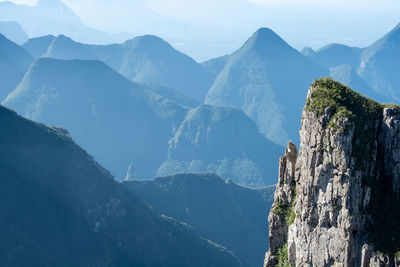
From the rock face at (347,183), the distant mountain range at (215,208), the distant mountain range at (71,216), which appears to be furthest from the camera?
the distant mountain range at (215,208)

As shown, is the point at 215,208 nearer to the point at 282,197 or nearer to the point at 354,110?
the point at 282,197

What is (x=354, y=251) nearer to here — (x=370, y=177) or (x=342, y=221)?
(x=342, y=221)

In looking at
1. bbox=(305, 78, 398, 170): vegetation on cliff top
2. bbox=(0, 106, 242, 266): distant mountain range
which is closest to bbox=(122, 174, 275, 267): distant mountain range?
bbox=(0, 106, 242, 266): distant mountain range

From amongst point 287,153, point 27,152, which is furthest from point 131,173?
point 287,153

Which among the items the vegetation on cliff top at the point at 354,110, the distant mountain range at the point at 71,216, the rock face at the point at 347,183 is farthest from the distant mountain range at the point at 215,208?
the vegetation on cliff top at the point at 354,110

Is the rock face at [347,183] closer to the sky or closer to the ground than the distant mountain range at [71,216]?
closer to the ground

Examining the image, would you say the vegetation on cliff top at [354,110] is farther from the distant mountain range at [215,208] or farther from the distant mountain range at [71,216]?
the distant mountain range at [215,208]

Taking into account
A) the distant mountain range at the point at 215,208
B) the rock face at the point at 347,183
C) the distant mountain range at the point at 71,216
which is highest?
the distant mountain range at the point at 215,208

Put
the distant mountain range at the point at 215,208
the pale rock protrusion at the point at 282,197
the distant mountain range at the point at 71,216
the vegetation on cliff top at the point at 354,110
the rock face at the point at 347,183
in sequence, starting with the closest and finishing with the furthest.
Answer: the rock face at the point at 347,183 → the vegetation on cliff top at the point at 354,110 → the pale rock protrusion at the point at 282,197 → the distant mountain range at the point at 71,216 → the distant mountain range at the point at 215,208
